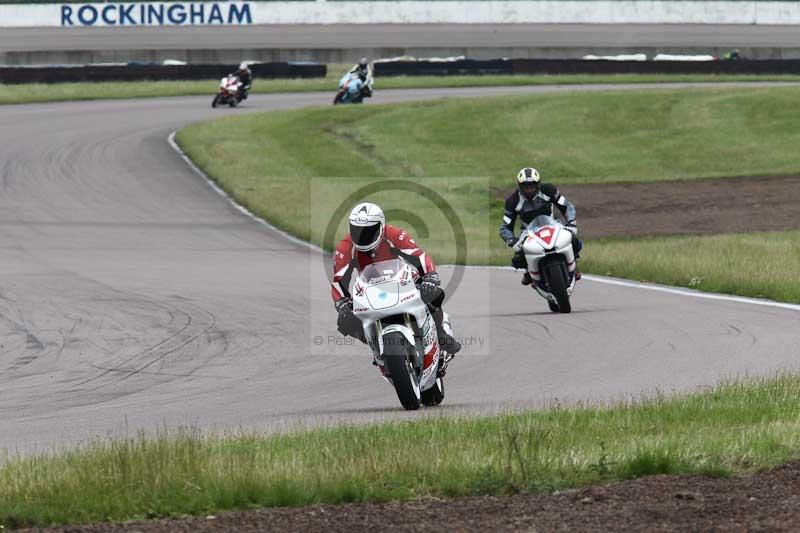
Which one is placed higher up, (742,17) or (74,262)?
(742,17)

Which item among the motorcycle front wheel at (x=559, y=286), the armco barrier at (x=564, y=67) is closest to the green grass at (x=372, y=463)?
the motorcycle front wheel at (x=559, y=286)

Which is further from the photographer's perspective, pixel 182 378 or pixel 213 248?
pixel 213 248

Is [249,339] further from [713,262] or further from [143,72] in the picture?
[143,72]

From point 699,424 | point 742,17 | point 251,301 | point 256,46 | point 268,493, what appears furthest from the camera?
point 742,17

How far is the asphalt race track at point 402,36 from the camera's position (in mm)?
59250

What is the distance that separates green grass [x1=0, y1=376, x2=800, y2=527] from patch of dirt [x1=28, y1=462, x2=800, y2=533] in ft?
0.76

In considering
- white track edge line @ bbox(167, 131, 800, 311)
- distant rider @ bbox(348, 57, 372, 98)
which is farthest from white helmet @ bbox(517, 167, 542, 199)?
distant rider @ bbox(348, 57, 372, 98)

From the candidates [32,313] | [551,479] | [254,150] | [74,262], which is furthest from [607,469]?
[254,150]

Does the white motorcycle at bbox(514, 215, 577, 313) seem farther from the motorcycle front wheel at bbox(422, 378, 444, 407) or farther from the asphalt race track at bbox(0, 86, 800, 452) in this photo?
the motorcycle front wheel at bbox(422, 378, 444, 407)

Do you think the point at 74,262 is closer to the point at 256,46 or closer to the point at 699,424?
the point at 699,424

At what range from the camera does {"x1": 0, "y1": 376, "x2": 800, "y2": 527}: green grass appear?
6773 mm

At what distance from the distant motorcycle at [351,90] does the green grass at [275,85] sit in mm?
6339

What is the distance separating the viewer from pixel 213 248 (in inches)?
878

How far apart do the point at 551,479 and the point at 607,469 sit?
1.15 feet
